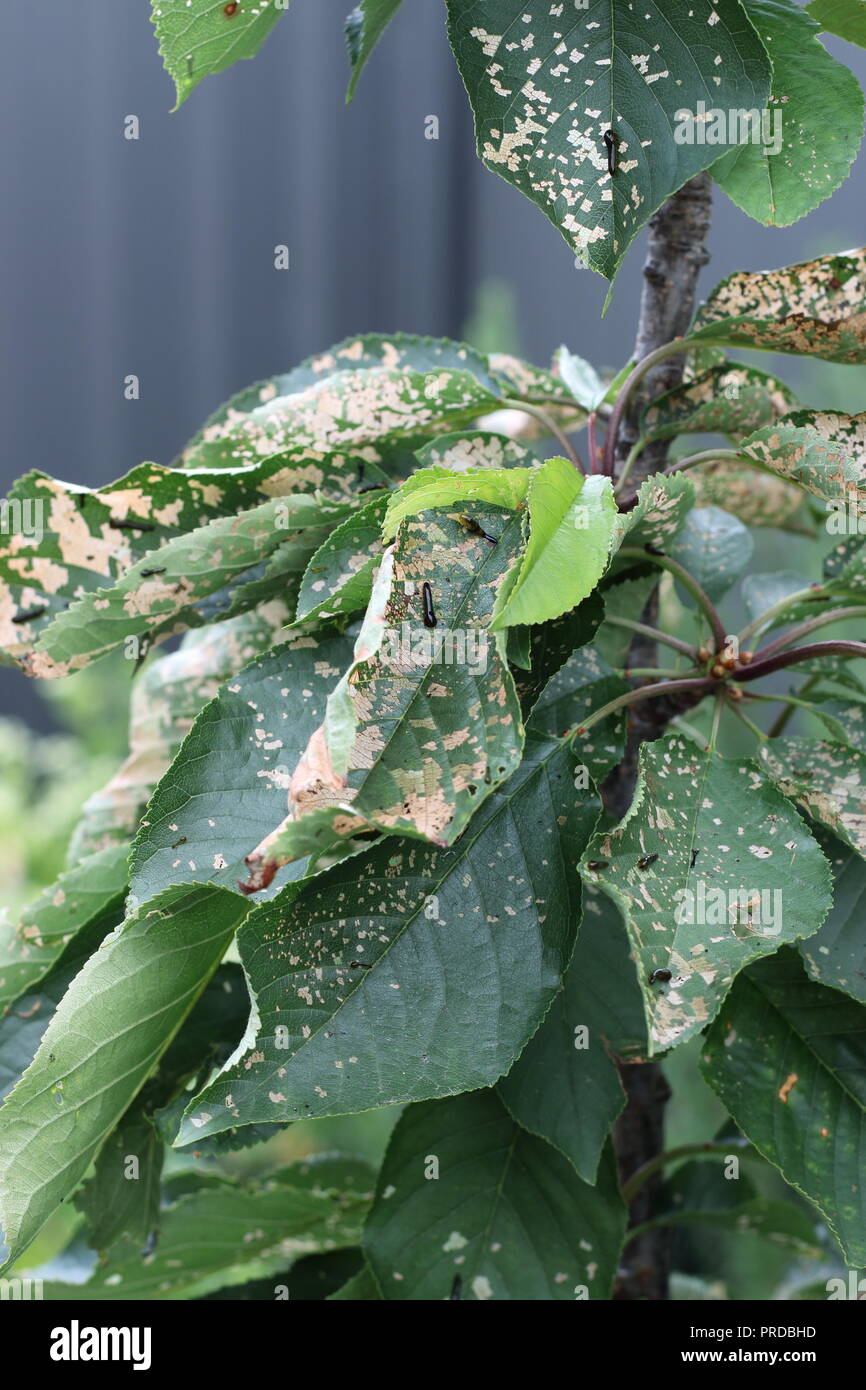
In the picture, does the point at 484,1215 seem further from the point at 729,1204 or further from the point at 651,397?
the point at 651,397

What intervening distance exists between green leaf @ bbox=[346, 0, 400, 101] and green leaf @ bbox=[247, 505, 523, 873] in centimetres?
20

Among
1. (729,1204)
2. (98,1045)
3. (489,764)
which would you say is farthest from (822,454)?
(729,1204)

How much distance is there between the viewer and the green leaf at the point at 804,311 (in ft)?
1.33

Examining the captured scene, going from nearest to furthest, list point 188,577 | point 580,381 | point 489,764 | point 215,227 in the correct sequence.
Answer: point 489,764
point 188,577
point 580,381
point 215,227

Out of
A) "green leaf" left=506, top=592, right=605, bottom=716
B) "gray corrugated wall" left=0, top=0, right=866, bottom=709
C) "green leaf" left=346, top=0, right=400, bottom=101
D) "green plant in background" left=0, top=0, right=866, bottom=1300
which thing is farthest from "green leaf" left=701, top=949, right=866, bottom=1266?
"gray corrugated wall" left=0, top=0, right=866, bottom=709

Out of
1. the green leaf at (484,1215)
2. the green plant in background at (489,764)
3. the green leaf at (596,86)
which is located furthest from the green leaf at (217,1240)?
the green leaf at (596,86)

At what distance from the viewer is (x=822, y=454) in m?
0.36

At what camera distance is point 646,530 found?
394 mm

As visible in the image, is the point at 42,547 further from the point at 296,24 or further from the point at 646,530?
the point at 296,24

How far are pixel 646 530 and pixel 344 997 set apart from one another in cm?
19

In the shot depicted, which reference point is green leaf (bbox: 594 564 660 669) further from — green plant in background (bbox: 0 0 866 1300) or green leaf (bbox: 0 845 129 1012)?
green leaf (bbox: 0 845 129 1012)

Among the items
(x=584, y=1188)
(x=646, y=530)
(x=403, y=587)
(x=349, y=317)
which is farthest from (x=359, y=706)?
(x=349, y=317)

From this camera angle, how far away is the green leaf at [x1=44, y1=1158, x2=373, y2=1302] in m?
0.55

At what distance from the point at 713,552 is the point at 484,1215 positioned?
32 centimetres
